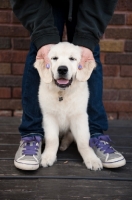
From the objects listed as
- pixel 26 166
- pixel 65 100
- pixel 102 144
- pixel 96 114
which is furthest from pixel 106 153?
pixel 26 166

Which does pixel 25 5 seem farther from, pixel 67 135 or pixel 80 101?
pixel 67 135

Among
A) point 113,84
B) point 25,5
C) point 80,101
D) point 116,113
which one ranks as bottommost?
point 116,113

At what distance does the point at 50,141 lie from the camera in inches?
89.0

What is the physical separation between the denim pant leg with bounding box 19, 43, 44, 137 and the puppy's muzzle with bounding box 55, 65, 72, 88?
29 cm

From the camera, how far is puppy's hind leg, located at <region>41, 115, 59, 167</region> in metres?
2.18

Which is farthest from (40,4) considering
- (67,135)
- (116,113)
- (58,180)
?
(116,113)

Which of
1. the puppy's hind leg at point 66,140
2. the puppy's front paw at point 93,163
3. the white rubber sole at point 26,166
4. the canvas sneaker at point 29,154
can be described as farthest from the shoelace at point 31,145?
the puppy's front paw at point 93,163

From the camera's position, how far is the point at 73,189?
191 centimetres

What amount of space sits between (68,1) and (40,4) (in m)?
0.21

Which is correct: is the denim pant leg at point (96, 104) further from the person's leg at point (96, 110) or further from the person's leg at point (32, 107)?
the person's leg at point (32, 107)

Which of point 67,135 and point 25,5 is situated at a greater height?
point 25,5

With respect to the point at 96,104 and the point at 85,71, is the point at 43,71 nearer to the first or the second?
the point at 85,71

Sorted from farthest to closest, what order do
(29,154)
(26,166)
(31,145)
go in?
(31,145), (29,154), (26,166)

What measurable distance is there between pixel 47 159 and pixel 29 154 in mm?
125
